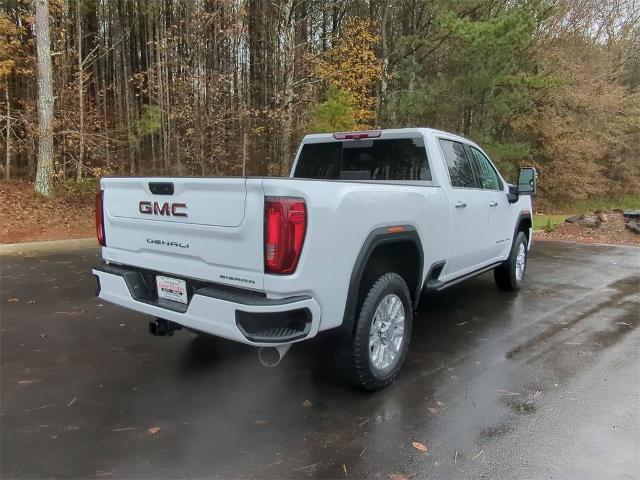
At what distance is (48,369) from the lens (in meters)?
3.80

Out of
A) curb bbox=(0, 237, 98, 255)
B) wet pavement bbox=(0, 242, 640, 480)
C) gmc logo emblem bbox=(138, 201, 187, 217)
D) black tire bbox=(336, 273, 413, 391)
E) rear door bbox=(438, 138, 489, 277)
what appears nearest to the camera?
wet pavement bbox=(0, 242, 640, 480)

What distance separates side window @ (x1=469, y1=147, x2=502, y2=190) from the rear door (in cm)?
24

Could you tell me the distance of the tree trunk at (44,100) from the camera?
495 inches

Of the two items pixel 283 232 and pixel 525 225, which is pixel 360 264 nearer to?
pixel 283 232

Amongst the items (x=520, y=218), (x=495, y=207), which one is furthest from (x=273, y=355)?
(x=520, y=218)

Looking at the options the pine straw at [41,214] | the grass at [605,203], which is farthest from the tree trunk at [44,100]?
the grass at [605,203]

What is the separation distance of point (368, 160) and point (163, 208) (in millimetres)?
2310

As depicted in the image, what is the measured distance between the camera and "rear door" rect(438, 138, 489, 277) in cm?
440

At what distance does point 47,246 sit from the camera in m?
10.0

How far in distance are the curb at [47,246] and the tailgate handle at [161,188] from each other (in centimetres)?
744

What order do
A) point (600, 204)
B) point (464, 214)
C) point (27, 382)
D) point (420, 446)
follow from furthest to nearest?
1. point (600, 204)
2. point (464, 214)
3. point (27, 382)
4. point (420, 446)

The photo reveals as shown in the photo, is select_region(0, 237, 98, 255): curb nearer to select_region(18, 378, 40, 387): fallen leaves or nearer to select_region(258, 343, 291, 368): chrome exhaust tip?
select_region(18, 378, 40, 387): fallen leaves

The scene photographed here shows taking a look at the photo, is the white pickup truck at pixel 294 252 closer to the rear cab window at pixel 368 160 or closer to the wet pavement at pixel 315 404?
the rear cab window at pixel 368 160

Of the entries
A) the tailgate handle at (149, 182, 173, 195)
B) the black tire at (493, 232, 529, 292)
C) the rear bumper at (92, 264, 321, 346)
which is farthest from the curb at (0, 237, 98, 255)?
the black tire at (493, 232, 529, 292)
